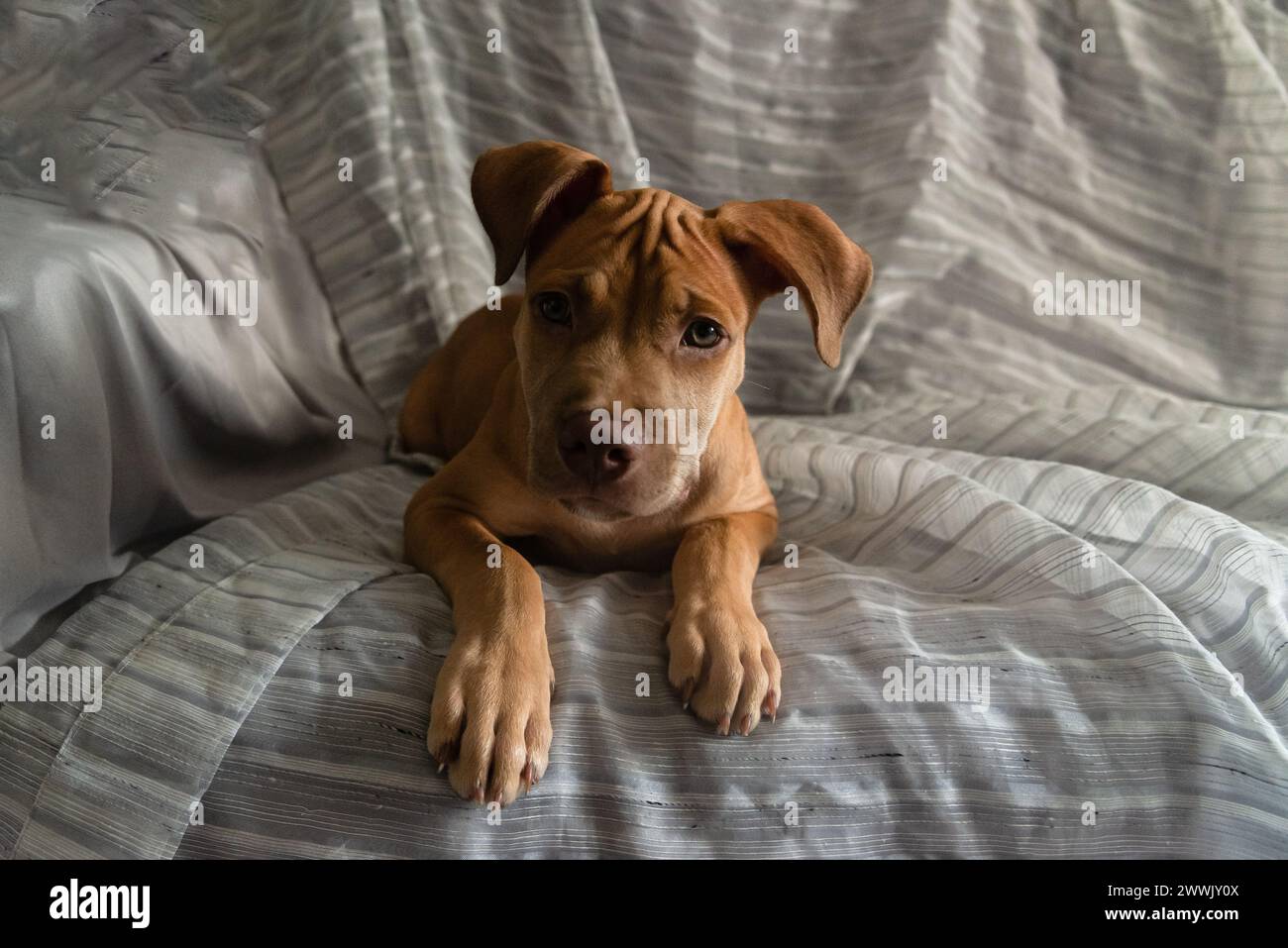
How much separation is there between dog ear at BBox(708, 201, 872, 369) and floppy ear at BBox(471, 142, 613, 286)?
0.40 meters

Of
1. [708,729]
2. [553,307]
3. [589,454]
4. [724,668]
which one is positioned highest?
[553,307]

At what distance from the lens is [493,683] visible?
6.17 feet

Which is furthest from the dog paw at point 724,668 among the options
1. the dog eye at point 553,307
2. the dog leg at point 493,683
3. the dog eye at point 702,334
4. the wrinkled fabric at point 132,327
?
the wrinkled fabric at point 132,327

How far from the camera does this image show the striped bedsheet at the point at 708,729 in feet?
6.02

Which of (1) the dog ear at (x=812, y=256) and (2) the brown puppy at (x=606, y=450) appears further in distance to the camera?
(1) the dog ear at (x=812, y=256)

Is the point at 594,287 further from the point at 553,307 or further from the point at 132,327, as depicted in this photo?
the point at 132,327

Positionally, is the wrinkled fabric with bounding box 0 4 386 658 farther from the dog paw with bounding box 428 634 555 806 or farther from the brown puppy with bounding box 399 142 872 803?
the dog paw with bounding box 428 634 555 806

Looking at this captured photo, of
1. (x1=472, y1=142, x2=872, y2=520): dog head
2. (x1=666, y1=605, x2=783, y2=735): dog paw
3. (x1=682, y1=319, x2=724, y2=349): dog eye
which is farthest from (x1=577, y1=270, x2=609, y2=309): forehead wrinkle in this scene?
(x1=666, y1=605, x2=783, y2=735): dog paw

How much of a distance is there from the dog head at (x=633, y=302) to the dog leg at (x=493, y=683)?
240 mm

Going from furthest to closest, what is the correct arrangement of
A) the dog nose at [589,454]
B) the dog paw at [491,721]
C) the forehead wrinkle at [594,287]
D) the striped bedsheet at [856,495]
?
the forehead wrinkle at [594,287]
the dog nose at [589,454]
the striped bedsheet at [856,495]
the dog paw at [491,721]

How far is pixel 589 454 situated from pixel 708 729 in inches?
24.1

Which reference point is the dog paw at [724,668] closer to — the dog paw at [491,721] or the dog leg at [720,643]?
A: the dog leg at [720,643]

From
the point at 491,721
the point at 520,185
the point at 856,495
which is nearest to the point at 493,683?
the point at 491,721

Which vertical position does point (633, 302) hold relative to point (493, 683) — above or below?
above
